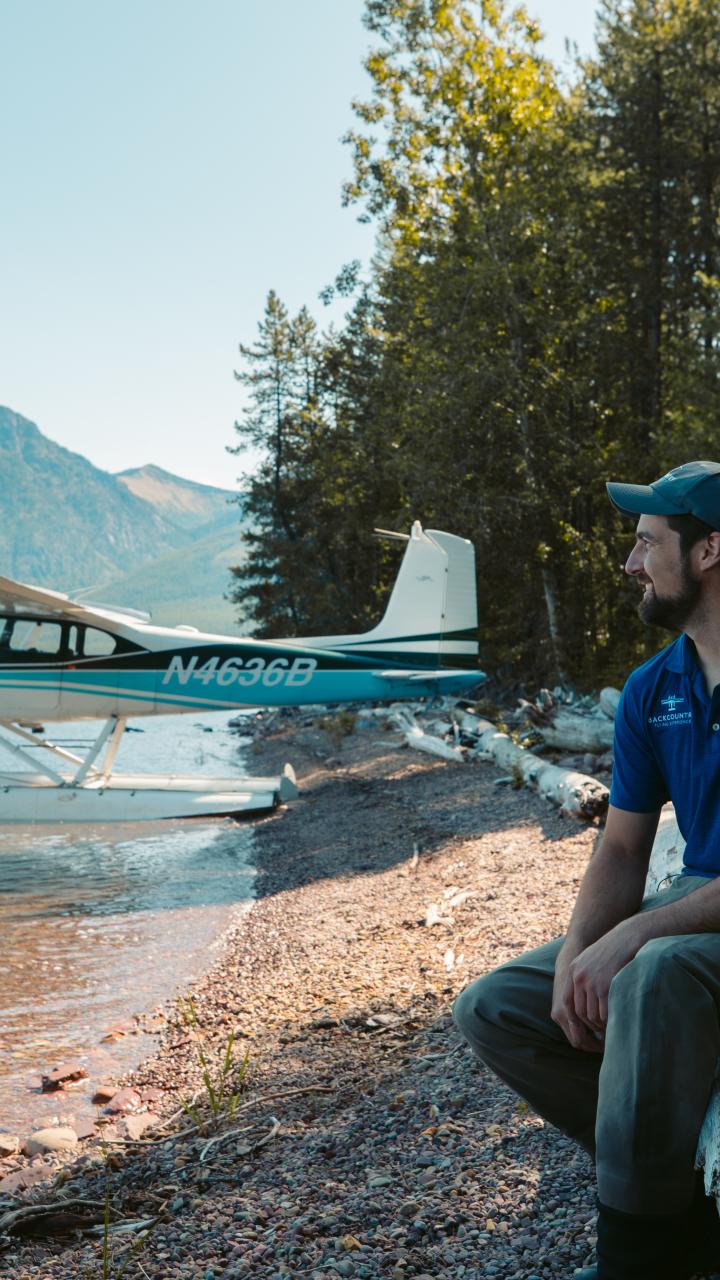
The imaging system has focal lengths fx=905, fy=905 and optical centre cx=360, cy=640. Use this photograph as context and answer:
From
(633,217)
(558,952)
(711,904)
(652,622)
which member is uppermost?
(633,217)

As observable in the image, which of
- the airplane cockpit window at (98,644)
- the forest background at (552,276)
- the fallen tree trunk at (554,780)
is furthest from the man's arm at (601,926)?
the forest background at (552,276)

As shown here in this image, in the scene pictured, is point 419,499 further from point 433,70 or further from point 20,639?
point 20,639

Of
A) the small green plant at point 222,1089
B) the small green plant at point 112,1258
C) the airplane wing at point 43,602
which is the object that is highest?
the airplane wing at point 43,602

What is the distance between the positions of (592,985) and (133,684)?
31.8ft

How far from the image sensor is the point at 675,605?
2166mm

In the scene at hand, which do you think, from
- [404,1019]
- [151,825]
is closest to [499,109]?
[151,825]

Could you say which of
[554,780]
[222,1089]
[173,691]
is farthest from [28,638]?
[222,1089]

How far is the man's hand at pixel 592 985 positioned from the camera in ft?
6.26

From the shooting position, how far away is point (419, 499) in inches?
739

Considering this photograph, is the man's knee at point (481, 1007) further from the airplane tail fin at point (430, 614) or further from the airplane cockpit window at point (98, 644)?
the airplane tail fin at point (430, 614)

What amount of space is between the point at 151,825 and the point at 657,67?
16.4 metres

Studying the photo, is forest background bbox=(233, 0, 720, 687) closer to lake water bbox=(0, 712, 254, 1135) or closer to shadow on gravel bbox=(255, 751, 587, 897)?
shadow on gravel bbox=(255, 751, 587, 897)

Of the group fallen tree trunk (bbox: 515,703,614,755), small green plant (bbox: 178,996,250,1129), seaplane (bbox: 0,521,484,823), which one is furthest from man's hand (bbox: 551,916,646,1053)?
seaplane (bbox: 0,521,484,823)

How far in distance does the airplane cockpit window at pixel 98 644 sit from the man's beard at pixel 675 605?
949cm
